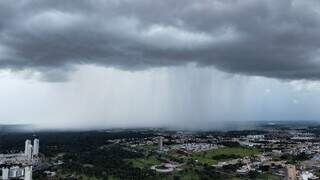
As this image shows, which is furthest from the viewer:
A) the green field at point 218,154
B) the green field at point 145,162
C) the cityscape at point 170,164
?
the green field at point 218,154

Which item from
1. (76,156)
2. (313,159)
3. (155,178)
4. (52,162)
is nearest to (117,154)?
(76,156)

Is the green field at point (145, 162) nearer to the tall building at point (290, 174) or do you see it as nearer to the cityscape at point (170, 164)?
the cityscape at point (170, 164)

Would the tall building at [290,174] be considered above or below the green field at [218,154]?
below

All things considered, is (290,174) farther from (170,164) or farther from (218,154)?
(218,154)

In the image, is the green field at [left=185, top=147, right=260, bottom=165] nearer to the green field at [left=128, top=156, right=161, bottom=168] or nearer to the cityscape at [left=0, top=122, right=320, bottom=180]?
the cityscape at [left=0, top=122, right=320, bottom=180]

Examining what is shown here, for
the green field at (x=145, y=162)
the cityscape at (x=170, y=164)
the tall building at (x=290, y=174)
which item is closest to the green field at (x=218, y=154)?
the cityscape at (x=170, y=164)

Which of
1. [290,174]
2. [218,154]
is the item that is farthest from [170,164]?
[290,174]
